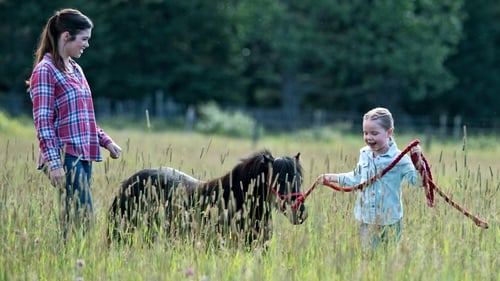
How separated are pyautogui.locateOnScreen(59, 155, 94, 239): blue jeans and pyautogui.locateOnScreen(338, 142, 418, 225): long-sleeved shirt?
171 centimetres

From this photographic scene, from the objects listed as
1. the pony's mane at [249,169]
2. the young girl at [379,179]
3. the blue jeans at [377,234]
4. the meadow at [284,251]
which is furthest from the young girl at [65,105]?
the blue jeans at [377,234]

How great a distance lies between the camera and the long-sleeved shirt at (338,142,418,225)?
5.77 metres

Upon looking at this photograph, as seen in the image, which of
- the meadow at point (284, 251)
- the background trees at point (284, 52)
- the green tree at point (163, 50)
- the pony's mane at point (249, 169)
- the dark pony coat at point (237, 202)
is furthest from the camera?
the green tree at point (163, 50)

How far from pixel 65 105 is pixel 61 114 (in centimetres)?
7

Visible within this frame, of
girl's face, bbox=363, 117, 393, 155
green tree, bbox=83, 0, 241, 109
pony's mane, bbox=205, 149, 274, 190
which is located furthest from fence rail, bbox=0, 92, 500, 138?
girl's face, bbox=363, 117, 393, 155

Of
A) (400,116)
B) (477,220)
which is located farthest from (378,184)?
(400,116)

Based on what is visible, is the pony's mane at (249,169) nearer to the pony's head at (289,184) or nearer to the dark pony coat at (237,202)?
the dark pony coat at (237,202)

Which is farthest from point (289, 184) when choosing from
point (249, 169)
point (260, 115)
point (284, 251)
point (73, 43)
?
point (260, 115)

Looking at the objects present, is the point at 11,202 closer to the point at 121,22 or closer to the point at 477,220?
the point at 477,220

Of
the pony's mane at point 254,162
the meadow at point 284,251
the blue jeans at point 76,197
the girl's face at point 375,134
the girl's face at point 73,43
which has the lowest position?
the meadow at point 284,251

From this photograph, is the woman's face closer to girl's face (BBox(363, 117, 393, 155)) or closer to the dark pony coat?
girl's face (BBox(363, 117, 393, 155))

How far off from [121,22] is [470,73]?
59.4 ft

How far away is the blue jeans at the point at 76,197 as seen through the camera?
17.5ft

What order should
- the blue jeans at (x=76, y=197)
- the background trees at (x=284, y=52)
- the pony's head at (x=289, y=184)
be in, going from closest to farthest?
the blue jeans at (x=76, y=197), the pony's head at (x=289, y=184), the background trees at (x=284, y=52)
